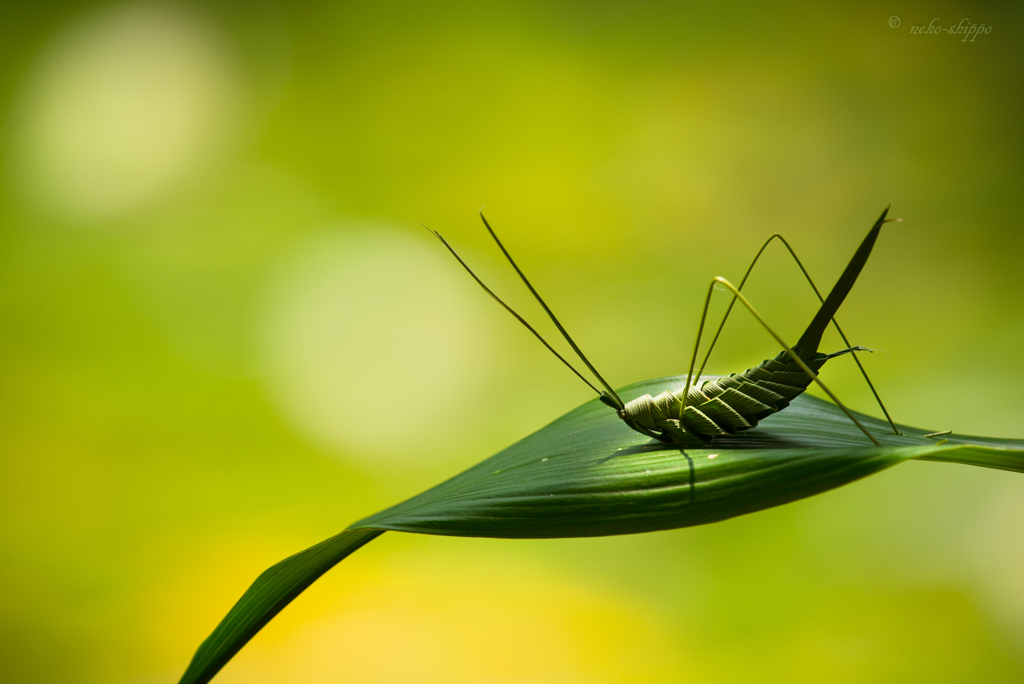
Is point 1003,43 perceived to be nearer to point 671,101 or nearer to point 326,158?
point 671,101

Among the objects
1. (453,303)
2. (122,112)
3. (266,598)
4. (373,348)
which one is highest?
(122,112)

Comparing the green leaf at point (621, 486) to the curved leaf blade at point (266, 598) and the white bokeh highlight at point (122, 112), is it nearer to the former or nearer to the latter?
the curved leaf blade at point (266, 598)

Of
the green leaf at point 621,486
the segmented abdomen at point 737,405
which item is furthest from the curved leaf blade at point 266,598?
the segmented abdomen at point 737,405

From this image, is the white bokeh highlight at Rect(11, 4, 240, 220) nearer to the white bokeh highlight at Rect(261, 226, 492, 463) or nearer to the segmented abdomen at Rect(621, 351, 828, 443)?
the white bokeh highlight at Rect(261, 226, 492, 463)

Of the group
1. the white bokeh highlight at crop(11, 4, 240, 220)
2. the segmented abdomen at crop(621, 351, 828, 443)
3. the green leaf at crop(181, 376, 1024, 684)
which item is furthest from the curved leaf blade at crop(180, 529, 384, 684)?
the white bokeh highlight at crop(11, 4, 240, 220)

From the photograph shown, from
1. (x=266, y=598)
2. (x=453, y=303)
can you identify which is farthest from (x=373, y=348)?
(x=266, y=598)

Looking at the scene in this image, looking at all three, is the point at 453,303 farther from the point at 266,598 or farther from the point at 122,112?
the point at 266,598
